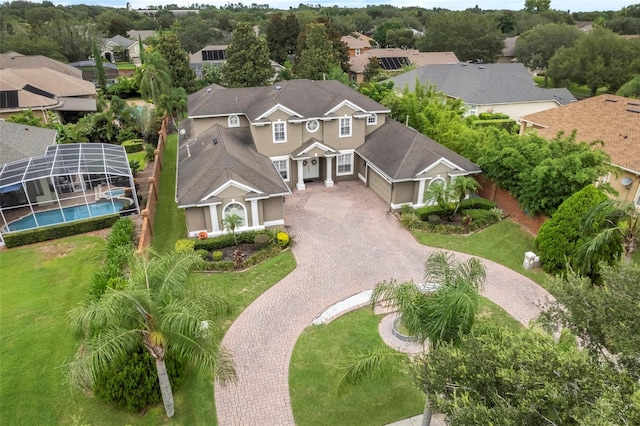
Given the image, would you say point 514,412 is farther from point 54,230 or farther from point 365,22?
point 365,22

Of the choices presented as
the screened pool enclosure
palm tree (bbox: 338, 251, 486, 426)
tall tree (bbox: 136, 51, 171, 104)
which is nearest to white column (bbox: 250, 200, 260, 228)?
the screened pool enclosure

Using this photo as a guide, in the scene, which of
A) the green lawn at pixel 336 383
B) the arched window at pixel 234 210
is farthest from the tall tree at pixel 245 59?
the green lawn at pixel 336 383

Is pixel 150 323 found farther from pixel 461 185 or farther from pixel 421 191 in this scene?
pixel 421 191

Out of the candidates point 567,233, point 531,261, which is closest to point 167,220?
point 531,261

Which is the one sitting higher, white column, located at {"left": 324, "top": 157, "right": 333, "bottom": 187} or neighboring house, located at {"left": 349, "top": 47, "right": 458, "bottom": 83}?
neighboring house, located at {"left": 349, "top": 47, "right": 458, "bottom": 83}

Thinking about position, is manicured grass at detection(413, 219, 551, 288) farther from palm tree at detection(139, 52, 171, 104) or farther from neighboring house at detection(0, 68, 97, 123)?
neighboring house at detection(0, 68, 97, 123)
